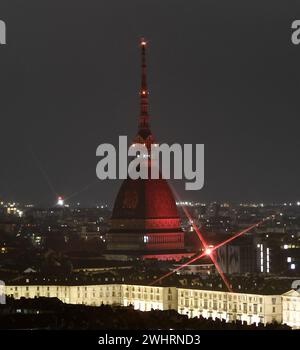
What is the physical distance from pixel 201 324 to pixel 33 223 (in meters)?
119

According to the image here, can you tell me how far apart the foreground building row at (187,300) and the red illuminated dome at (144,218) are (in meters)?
21.3

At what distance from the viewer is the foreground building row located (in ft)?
202

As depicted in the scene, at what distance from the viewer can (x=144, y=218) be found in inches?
3760

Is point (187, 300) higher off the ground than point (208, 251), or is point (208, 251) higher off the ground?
point (208, 251)

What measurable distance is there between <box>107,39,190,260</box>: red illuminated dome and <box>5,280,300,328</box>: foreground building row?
2127 centimetres

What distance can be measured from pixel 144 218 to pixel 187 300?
2761cm

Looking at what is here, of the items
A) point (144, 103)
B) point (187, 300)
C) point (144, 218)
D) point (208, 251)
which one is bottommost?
point (187, 300)

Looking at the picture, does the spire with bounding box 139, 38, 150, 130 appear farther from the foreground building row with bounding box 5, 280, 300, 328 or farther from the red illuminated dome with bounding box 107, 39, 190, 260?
the foreground building row with bounding box 5, 280, 300, 328

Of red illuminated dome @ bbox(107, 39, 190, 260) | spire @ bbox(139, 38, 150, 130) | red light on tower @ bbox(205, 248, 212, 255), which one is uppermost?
spire @ bbox(139, 38, 150, 130)

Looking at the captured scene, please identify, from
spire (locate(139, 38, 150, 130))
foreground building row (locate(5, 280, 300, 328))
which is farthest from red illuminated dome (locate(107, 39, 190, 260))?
foreground building row (locate(5, 280, 300, 328))

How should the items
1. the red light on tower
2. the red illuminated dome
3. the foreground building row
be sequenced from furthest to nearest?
the red illuminated dome → the red light on tower → the foreground building row

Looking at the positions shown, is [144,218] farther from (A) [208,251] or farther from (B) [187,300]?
(B) [187,300]

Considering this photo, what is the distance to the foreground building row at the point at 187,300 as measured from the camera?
61.7 metres

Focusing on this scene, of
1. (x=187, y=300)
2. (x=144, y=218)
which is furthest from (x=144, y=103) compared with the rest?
(x=187, y=300)
